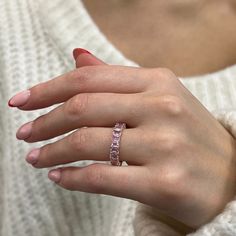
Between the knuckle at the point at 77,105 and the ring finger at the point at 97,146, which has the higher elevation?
the knuckle at the point at 77,105

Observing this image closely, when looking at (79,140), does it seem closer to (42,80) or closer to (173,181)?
(173,181)

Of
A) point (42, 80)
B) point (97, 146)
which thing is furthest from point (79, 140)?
point (42, 80)

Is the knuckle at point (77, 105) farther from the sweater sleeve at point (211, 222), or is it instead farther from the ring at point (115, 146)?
the sweater sleeve at point (211, 222)

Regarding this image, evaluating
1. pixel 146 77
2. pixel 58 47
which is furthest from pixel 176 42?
pixel 146 77

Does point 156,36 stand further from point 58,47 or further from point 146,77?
point 146,77

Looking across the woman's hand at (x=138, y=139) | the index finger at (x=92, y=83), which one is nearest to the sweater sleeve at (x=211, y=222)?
the woman's hand at (x=138, y=139)

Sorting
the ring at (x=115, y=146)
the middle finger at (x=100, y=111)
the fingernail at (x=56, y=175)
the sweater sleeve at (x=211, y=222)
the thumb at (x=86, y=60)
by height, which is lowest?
the sweater sleeve at (x=211, y=222)

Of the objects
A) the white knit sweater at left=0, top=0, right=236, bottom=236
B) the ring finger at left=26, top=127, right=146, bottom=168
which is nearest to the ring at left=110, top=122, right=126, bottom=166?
the ring finger at left=26, top=127, right=146, bottom=168
